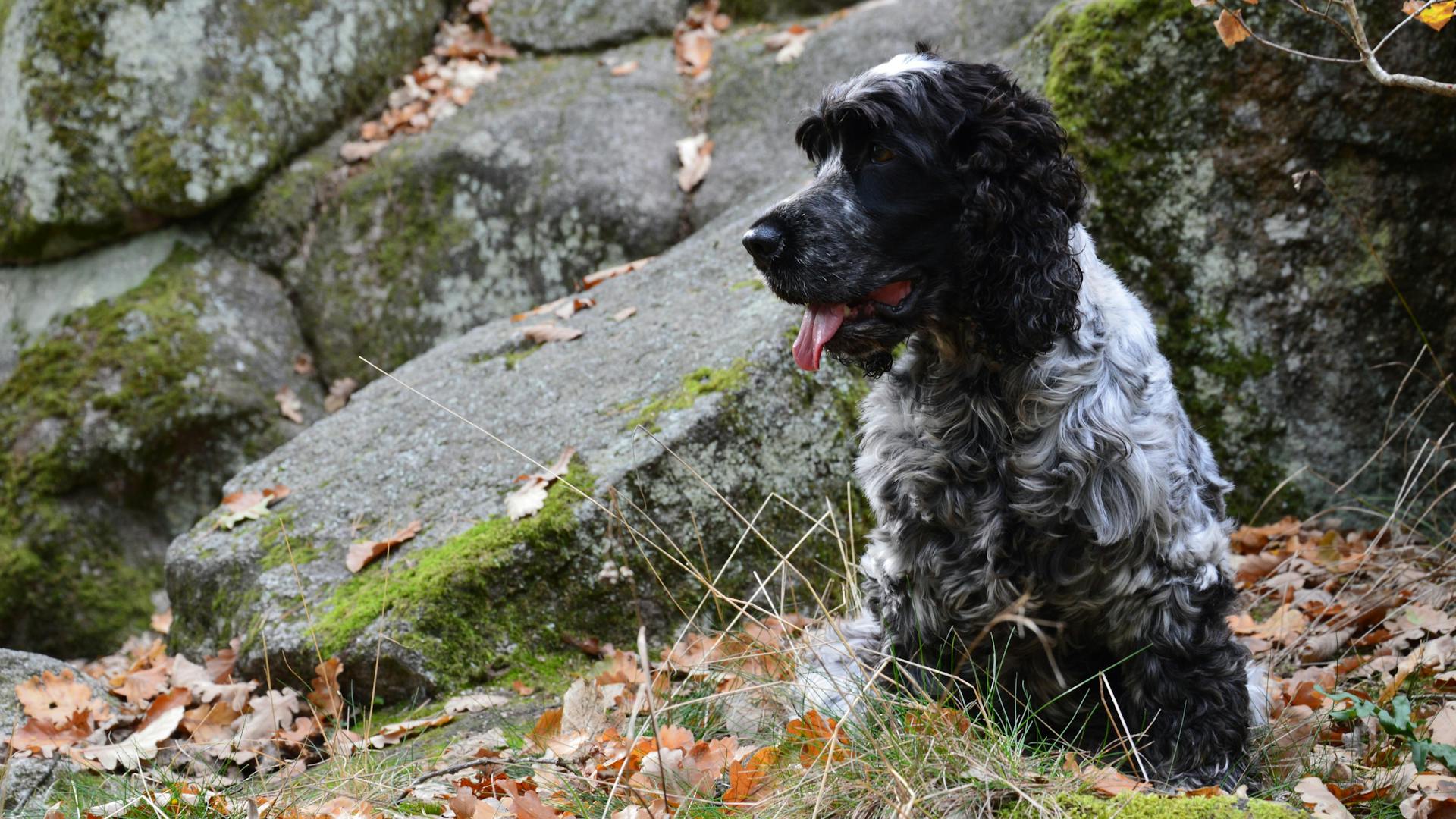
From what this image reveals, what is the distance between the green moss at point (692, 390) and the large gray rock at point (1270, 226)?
174 centimetres

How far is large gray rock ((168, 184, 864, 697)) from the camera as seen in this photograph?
4.18 m

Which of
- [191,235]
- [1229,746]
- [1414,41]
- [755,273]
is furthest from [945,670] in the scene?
[191,235]

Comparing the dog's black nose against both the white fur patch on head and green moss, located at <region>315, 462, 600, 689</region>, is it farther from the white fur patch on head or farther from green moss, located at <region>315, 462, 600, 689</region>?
green moss, located at <region>315, 462, 600, 689</region>

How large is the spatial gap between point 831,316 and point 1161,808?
4.76ft

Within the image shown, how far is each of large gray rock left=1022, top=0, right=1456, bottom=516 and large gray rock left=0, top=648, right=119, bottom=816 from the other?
14.2ft

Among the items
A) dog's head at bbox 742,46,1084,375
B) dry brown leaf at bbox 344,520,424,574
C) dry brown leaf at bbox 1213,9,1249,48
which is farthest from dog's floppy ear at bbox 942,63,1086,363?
dry brown leaf at bbox 344,520,424,574

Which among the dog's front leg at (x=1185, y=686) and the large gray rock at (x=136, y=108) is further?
the large gray rock at (x=136, y=108)

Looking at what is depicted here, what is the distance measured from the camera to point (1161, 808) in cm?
248

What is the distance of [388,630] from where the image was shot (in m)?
4.07

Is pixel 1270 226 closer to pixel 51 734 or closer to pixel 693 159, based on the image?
pixel 693 159

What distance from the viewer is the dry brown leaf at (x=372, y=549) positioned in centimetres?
441

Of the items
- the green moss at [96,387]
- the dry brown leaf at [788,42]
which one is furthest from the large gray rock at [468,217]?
the green moss at [96,387]

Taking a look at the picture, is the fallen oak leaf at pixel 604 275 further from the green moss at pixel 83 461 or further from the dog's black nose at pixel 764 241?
the dog's black nose at pixel 764 241

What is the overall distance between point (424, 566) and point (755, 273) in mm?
1939
